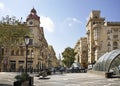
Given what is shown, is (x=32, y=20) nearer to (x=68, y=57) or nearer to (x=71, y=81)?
(x=68, y=57)

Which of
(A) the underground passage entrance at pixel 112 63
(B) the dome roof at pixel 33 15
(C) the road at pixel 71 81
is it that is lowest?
(C) the road at pixel 71 81

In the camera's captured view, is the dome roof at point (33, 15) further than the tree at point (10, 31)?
Yes

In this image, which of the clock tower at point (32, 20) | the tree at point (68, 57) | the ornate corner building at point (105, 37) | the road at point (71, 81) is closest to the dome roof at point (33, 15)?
the clock tower at point (32, 20)

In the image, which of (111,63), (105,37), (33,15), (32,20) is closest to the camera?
(111,63)

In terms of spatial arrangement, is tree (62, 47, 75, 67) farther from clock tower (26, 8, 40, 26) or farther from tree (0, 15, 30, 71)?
tree (0, 15, 30, 71)

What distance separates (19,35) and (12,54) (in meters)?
43.6

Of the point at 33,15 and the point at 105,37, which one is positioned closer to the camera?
the point at 33,15

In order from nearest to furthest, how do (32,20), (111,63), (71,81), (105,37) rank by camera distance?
(71,81) < (111,63) < (32,20) < (105,37)

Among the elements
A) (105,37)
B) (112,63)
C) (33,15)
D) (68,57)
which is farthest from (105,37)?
(112,63)

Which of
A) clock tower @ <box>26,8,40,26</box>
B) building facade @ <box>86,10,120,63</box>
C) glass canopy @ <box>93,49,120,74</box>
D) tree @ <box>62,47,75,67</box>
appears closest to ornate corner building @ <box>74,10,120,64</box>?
building facade @ <box>86,10,120,63</box>

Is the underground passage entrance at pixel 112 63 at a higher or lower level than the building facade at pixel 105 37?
lower

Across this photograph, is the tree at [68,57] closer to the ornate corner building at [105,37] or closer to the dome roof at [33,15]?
the ornate corner building at [105,37]

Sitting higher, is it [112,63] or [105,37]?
[105,37]

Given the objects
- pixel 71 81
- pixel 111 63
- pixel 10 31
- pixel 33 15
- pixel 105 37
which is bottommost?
→ pixel 71 81
